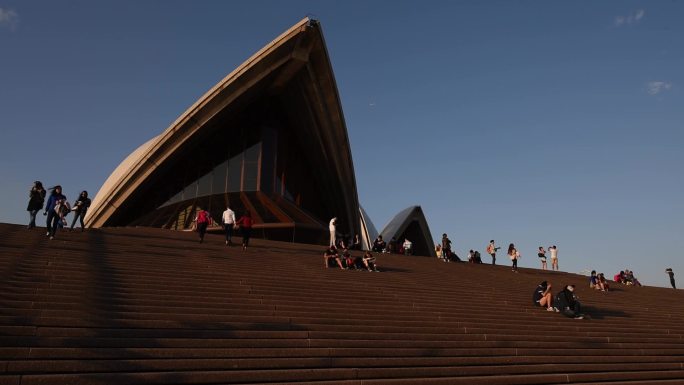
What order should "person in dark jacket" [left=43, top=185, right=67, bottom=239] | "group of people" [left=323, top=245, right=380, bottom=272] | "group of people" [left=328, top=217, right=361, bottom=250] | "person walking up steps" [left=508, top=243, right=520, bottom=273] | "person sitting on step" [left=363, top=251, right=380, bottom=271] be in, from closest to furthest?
"person in dark jacket" [left=43, top=185, right=67, bottom=239]
"group of people" [left=323, top=245, right=380, bottom=272]
"person sitting on step" [left=363, top=251, right=380, bottom=271]
"group of people" [left=328, top=217, right=361, bottom=250]
"person walking up steps" [left=508, top=243, right=520, bottom=273]

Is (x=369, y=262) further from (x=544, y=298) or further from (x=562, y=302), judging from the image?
(x=562, y=302)

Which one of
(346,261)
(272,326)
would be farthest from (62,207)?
(272,326)

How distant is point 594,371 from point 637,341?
267cm

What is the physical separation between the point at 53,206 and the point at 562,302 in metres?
11.5

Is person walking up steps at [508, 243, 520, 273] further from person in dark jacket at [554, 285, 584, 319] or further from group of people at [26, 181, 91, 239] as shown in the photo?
group of people at [26, 181, 91, 239]

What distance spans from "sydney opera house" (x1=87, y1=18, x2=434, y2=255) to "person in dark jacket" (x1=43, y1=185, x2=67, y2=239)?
453 inches

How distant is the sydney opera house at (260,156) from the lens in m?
25.1

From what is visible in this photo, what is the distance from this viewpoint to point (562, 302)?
11148 millimetres

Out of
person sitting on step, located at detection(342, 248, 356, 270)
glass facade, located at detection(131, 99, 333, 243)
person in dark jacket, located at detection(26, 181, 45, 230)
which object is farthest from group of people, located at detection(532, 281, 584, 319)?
glass facade, located at detection(131, 99, 333, 243)

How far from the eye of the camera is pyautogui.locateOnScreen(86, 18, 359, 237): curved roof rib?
2539 centimetres

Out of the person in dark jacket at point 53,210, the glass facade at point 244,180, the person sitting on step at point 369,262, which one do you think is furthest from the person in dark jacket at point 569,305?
the glass facade at point 244,180

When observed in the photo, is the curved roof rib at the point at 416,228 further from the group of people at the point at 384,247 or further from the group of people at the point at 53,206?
the group of people at the point at 53,206

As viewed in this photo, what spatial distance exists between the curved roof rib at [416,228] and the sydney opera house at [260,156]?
7061 mm

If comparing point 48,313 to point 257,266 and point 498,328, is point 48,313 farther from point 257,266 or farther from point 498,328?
point 498,328
